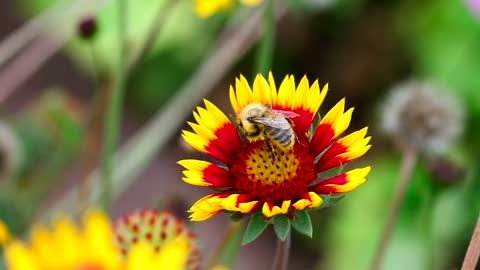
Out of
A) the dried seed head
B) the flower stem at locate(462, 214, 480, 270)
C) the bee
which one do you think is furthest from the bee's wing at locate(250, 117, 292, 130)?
the dried seed head

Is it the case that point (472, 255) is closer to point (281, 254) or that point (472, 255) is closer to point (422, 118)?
point (281, 254)

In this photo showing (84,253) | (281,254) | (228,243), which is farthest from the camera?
→ (228,243)

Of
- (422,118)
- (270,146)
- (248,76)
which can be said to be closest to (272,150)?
(270,146)

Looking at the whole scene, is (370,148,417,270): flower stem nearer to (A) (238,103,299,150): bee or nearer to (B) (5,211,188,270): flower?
(A) (238,103,299,150): bee

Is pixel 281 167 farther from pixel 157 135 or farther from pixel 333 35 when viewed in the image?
pixel 333 35

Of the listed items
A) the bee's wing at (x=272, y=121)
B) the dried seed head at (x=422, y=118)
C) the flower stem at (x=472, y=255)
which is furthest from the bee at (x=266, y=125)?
the dried seed head at (x=422, y=118)
